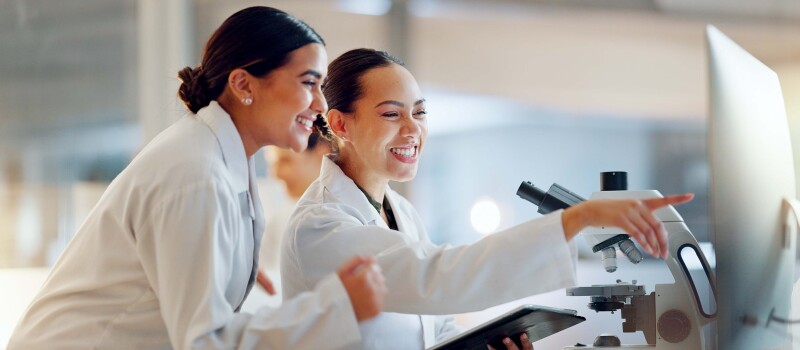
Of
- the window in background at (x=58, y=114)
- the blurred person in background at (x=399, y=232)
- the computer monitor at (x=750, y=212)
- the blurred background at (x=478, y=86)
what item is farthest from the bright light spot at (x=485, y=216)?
the computer monitor at (x=750, y=212)

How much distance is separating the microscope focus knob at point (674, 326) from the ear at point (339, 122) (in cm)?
67

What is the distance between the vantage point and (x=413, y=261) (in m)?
1.43

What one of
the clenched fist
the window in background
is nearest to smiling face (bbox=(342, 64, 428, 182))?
the clenched fist

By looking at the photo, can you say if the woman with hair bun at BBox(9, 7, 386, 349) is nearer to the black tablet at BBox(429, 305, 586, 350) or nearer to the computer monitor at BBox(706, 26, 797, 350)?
the black tablet at BBox(429, 305, 586, 350)

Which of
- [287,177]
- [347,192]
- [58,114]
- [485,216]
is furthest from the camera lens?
[485,216]

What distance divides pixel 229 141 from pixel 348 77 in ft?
1.34

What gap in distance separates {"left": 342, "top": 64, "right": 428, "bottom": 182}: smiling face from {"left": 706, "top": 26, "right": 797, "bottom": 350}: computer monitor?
1.83ft

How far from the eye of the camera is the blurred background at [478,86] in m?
3.48

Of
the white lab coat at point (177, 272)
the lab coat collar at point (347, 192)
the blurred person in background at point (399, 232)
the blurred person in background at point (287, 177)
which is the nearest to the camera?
the white lab coat at point (177, 272)

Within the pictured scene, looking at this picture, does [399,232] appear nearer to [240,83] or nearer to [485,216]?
[240,83]

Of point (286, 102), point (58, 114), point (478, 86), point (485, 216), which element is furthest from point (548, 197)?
point (58, 114)

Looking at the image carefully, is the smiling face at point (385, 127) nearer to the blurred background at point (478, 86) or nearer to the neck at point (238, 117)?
Answer: the neck at point (238, 117)

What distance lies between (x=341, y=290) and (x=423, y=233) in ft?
2.38

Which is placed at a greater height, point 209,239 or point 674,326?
point 209,239
